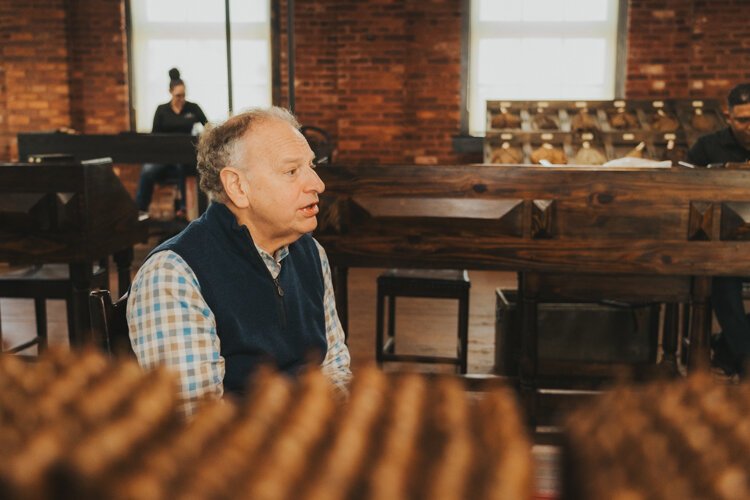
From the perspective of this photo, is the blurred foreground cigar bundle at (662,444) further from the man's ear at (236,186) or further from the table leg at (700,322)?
the table leg at (700,322)

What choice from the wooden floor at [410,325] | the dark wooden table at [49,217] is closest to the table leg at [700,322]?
the wooden floor at [410,325]

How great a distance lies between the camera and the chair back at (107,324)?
1644 mm

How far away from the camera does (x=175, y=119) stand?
24.1 feet

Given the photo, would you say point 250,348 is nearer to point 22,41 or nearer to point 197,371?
point 197,371

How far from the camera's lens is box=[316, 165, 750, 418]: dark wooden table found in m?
2.98

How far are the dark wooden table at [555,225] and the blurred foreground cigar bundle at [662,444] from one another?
2.49m

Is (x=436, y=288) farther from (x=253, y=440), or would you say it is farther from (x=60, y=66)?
(x=60, y=66)

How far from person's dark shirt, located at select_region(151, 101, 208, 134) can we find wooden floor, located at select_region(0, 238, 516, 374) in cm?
171

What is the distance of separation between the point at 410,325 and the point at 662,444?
4562mm

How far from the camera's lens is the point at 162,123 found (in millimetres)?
7340

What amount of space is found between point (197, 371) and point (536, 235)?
184cm

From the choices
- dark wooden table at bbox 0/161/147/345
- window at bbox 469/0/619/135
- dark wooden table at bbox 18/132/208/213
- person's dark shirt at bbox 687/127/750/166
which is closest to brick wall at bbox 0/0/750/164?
window at bbox 469/0/619/135

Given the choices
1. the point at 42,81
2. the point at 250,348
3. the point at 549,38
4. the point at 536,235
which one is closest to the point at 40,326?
the point at 536,235

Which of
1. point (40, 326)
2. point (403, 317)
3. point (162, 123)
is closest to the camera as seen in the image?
point (40, 326)
